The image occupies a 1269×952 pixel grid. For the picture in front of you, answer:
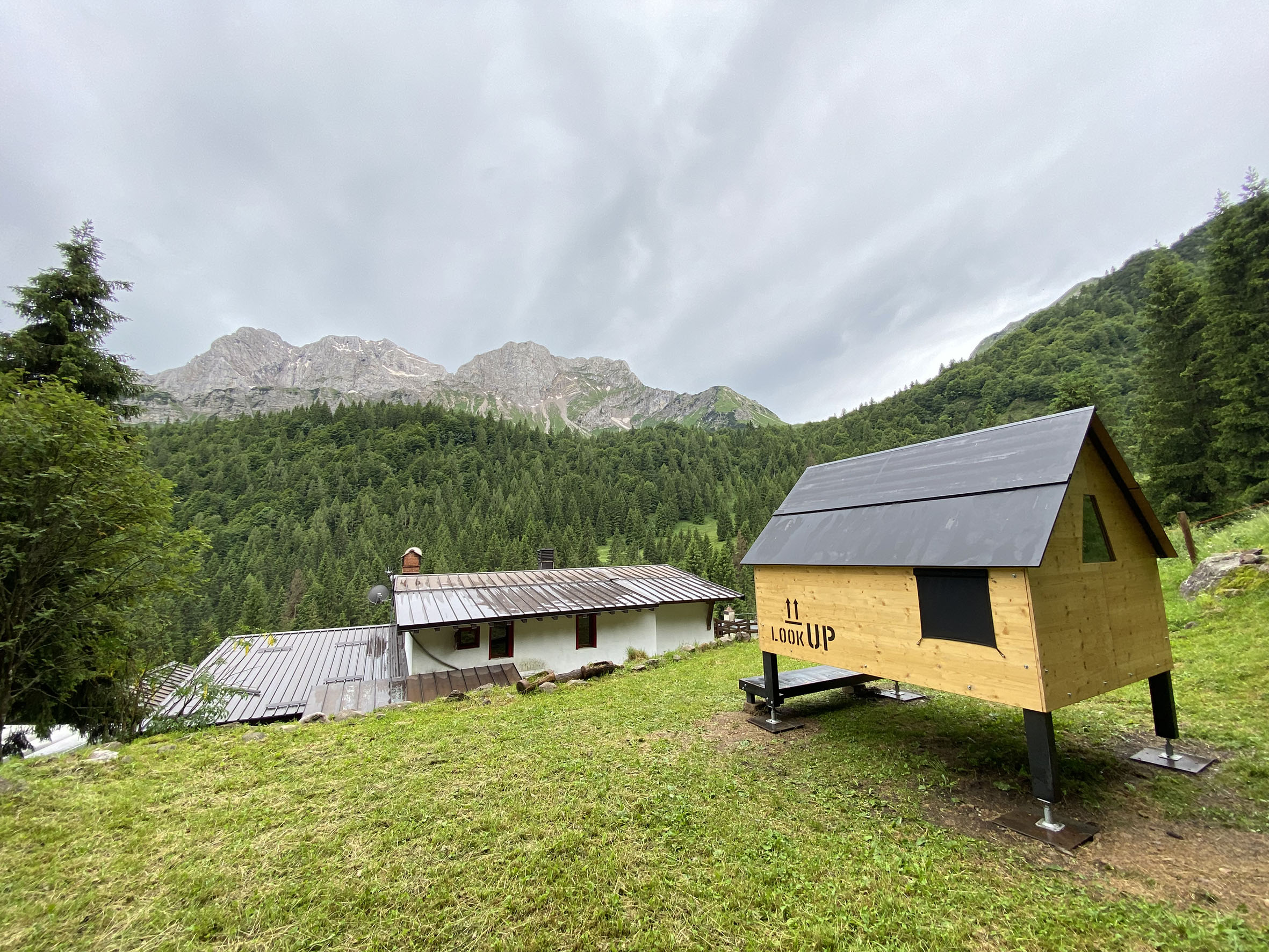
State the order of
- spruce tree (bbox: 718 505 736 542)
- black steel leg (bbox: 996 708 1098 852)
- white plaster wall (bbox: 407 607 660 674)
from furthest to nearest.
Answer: spruce tree (bbox: 718 505 736 542) < white plaster wall (bbox: 407 607 660 674) < black steel leg (bbox: 996 708 1098 852)

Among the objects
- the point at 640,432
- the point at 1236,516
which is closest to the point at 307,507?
the point at 640,432

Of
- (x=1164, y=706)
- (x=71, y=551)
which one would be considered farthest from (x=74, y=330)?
(x=1164, y=706)

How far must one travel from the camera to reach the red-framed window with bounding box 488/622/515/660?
15742 mm

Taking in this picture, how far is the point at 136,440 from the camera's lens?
840 centimetres

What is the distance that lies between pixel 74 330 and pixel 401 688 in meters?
11.9

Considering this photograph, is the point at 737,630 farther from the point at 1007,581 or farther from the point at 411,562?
the point at 1007,581

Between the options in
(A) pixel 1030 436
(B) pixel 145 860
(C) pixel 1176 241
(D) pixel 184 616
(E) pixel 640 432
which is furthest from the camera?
(E) pixel 640 432

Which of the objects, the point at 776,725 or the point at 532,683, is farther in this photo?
the point at 532,683

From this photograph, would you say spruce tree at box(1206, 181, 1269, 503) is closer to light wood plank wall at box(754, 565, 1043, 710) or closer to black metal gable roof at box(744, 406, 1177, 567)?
black metal gable roof at box(744, 406, 1177, 567)

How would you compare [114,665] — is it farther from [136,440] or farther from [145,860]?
[145,860]

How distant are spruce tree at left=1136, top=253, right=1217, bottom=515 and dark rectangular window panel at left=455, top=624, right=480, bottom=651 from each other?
33848 mm

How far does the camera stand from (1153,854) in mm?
4457

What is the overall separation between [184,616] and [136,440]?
3145 inches

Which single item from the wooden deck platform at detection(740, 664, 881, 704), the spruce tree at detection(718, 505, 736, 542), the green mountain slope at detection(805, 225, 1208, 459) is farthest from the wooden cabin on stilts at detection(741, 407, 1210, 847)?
the green mountain slope at detection(805, 225, 1208, 459)
